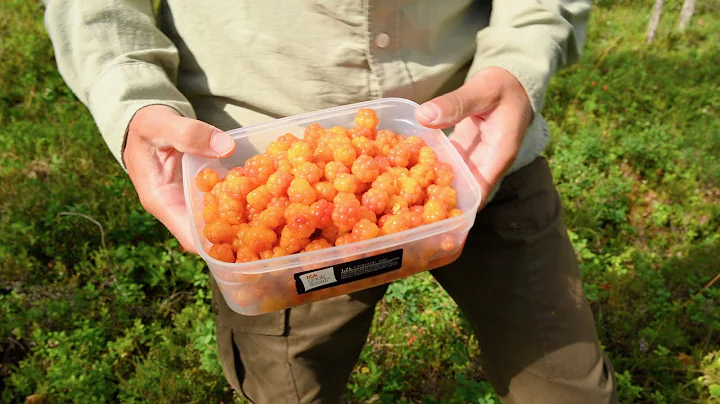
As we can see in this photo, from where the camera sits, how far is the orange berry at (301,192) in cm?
127

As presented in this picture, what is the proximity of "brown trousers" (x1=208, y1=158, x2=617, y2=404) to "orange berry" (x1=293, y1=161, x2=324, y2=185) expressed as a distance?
48 cm

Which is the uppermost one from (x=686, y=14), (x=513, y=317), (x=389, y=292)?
(x=513, y=317)

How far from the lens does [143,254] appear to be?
2.80 m

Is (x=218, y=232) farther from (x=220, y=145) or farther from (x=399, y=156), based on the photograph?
(x=399, y=156)

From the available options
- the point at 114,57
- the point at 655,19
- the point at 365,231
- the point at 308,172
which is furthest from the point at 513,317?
the point at 655,19

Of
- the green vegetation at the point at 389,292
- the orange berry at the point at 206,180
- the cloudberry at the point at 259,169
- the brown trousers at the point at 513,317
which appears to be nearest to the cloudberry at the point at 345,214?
the cloudberry at the point at 259,169

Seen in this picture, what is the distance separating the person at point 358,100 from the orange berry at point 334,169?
24 cm

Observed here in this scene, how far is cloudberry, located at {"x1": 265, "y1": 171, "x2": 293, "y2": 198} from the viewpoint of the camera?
129 centimetres

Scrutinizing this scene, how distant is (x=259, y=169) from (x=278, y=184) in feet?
0.28

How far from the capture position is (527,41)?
57.4 inches

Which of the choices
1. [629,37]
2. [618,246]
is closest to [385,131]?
[618,246]

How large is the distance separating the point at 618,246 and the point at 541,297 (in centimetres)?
171

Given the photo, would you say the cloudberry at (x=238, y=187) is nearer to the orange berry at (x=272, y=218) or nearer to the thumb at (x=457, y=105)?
the orange berry at (x=272, y=218)

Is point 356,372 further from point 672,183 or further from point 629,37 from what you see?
point 629,37
